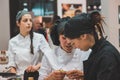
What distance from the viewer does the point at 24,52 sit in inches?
102

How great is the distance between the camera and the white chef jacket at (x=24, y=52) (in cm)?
256

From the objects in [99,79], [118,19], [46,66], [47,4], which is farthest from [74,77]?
[47,4]

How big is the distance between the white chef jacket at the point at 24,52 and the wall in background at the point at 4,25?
876mm

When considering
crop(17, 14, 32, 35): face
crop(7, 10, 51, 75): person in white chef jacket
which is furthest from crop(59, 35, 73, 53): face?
crop(17, 14, 32, 35): face

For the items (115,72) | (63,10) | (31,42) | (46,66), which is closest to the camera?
(115,72)

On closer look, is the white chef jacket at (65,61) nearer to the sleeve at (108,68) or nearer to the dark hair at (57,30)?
the dark hair at (57,30)

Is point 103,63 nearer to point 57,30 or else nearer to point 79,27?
point 79,27

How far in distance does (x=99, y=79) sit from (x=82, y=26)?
263 mm

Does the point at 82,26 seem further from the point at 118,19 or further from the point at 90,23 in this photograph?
the point at 118,19

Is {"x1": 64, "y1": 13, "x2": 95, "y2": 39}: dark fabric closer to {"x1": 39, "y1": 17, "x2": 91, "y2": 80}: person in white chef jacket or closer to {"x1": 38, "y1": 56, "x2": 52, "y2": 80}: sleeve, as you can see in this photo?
{"x1": 39, "y1": 17, "x2": 91, "y2": 80}: person in white chef jacket

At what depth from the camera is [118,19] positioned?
154 inches

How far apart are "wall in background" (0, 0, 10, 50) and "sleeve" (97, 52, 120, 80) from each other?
2353 millimetres

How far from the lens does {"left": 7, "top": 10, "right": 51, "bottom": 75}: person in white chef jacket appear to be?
255cm

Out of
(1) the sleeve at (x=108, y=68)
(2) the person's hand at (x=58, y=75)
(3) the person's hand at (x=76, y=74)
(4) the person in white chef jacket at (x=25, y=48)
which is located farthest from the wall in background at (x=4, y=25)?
(1) the sleeve at (x=108, y=68)
